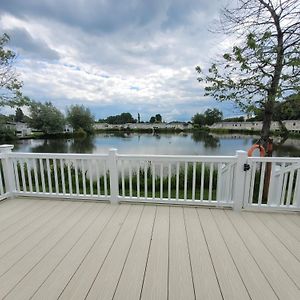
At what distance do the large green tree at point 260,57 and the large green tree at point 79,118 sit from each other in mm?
28861

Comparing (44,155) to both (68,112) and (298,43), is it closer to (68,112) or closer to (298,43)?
(298,43)

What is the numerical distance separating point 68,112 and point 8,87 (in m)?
28.1

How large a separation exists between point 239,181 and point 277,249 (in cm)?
94

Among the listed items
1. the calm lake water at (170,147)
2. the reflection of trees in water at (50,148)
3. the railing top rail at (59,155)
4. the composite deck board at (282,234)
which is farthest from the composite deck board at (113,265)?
the reflection of trees in water at (50,148)

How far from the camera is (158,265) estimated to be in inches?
61.3

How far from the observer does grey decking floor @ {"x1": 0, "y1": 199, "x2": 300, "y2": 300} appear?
1322 mm

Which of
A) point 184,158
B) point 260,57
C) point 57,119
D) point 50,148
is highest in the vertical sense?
point 260,57

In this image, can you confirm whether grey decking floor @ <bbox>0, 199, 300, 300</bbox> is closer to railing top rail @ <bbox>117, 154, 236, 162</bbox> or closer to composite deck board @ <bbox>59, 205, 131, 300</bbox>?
composite deck board @ <bbox>59, 205, 131, 300</bbox>

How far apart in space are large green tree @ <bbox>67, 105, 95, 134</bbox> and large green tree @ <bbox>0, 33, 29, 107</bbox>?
26.2 meters

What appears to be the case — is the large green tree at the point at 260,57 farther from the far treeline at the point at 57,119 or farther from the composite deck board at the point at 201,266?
the far treeline at the point at 57,119

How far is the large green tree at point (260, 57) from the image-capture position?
317cm

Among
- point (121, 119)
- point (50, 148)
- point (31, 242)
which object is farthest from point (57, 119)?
point (121, 119)

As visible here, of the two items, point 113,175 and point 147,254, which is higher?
point 113,175

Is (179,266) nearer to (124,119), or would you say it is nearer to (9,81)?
(9,81)
